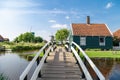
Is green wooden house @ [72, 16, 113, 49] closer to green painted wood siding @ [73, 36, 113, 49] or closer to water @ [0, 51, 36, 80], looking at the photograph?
green painted wood siding @ [73, 36, 113, 49]

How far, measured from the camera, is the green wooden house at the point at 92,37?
42516mm

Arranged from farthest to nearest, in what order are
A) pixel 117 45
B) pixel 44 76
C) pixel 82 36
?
pixel 117 45 → pixel 82 36 → pixel 44 76

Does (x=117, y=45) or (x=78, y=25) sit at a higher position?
(x=78, y=25)

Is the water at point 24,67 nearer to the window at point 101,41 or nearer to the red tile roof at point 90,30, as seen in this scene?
the red tile roof at point 90,30

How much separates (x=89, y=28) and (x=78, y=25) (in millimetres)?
2012

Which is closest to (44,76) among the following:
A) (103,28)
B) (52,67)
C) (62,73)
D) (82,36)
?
(62,73)

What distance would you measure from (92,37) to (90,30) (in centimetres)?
156

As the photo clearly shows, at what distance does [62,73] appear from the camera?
11.2 m

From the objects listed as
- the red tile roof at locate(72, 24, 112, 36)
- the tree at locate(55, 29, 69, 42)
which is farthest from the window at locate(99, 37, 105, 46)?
the tree at locate(55, 29, 69, 42)

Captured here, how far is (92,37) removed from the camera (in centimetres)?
4291

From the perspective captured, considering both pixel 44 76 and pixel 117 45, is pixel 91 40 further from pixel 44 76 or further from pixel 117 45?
pixel 44 76

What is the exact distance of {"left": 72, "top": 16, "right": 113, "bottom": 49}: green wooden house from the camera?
139 feet

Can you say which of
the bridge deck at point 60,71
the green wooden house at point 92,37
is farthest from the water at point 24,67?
the green wooden house at point 92,37

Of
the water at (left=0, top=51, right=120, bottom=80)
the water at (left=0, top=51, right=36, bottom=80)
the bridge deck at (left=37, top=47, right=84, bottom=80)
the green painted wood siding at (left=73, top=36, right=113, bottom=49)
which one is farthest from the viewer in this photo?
the green painted wood siding at (left=73, top=36, right=113, bottom=49)
